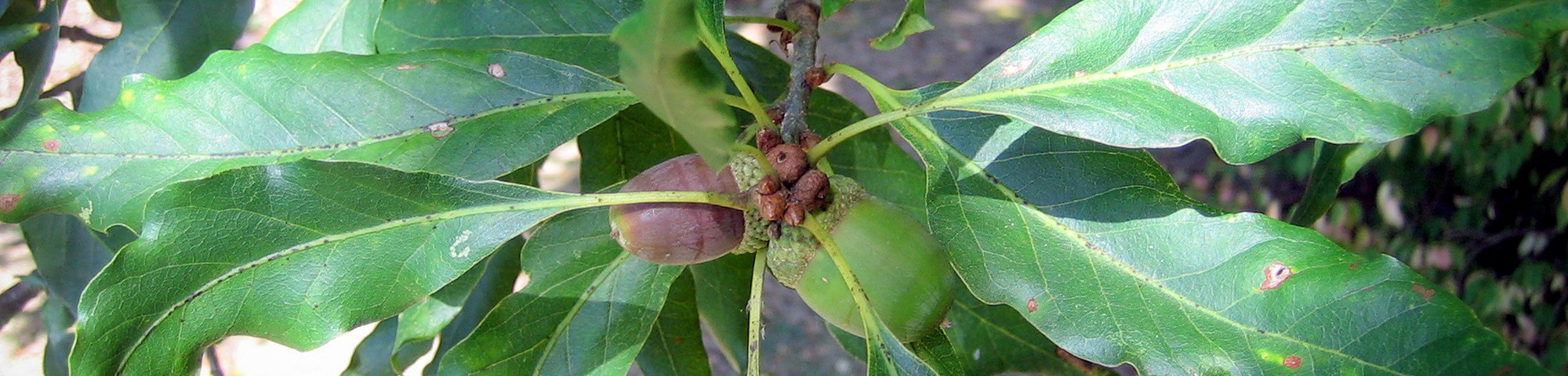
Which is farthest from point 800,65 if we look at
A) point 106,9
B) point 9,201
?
point 106,9

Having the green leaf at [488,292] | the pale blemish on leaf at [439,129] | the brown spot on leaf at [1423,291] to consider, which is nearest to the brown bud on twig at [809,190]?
the pale blemish on leaf at [439,129]

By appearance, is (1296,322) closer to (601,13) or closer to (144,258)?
(601,13)

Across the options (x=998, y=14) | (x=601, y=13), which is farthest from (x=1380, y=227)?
(x=601, y=13)

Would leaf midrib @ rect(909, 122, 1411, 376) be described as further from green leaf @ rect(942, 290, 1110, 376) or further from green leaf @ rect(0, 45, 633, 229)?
green leaf @ rect(942, 290, 1110, 376)

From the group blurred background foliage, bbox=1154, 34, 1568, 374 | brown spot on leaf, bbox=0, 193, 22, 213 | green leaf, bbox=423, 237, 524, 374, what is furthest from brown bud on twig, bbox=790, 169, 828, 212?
blurred background foliage, bbox=1154, 34, 1568, 374

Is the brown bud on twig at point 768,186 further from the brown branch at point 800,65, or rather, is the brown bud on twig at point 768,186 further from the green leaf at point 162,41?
the green leaf at point 162,41

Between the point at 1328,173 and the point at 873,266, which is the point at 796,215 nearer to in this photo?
the point at 873,266
